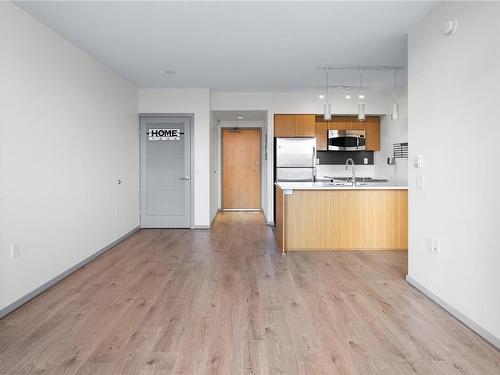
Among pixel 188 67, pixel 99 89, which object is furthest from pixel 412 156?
pixel 99 89

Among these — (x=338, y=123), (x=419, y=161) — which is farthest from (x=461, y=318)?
(x=338, y=123)

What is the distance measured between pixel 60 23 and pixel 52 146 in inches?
45.0

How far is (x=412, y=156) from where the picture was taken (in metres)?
3.43

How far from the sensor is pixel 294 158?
272 inches

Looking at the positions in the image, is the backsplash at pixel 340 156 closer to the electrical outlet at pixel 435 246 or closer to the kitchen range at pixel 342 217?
the kitchen range at pixel 342 217

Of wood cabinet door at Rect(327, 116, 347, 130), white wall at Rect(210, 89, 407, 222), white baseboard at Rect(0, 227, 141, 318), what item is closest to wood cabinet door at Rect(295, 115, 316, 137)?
white wall at Rect(210, 89, 407, 222)

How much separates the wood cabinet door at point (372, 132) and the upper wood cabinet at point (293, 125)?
1193 millimetres

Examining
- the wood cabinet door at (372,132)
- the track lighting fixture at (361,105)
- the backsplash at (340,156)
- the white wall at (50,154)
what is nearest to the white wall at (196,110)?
the white wall at (50,154)

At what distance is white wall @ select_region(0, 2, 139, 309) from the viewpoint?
114 inches

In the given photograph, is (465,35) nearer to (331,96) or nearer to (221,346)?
(221,346)

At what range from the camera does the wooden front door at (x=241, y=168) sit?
9.46 m

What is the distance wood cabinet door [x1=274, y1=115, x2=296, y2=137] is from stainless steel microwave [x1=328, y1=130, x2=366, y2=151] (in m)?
0.80

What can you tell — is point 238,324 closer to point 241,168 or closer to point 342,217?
point 342,217

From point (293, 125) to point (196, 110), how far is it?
5.96 feet
